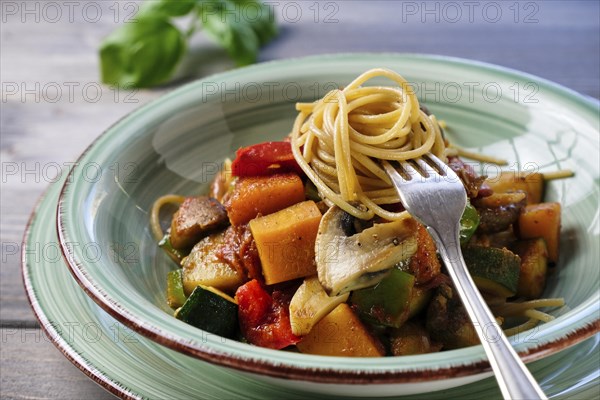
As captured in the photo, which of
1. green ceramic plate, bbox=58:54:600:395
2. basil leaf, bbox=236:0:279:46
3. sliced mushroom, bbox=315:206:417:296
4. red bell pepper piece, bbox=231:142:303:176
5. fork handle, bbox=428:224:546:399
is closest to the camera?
fork handle, bbox=428:224:546:399

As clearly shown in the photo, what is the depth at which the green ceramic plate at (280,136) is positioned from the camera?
7.34 feet

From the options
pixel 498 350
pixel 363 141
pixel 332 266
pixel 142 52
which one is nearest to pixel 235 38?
pixel 142 52

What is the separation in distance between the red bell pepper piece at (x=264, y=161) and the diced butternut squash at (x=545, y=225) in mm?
1096

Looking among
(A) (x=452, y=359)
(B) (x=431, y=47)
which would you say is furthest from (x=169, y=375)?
(B) (x=431, y=47)

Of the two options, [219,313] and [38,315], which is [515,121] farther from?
[38,315]

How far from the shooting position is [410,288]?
287cm

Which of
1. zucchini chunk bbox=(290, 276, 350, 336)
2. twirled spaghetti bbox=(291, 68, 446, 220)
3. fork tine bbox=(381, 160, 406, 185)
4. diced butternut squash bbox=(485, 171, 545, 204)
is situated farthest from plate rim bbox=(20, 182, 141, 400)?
diced butternut squash bbox=(485, 171, 545, 204)

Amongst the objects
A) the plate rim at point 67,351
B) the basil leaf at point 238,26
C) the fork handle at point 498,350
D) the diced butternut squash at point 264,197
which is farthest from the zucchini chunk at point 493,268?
the basil leaf at point 238,26

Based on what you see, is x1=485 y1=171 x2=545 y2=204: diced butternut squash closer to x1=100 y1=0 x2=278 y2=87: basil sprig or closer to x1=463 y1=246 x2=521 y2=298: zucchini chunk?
x1=463 y1=246 x2=521 y2=298: zucchini chunk

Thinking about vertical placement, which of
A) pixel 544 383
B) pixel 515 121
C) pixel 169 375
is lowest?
pixel 169 375

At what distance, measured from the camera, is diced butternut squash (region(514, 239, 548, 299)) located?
3.26m

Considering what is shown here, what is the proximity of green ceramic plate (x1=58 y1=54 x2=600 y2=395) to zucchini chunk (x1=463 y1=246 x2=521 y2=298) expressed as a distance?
252mm

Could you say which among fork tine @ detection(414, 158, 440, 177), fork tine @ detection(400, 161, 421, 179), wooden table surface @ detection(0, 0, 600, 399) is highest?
fork tine @ detection(414, 158, 440, 177)

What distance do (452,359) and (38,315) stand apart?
1673mm
